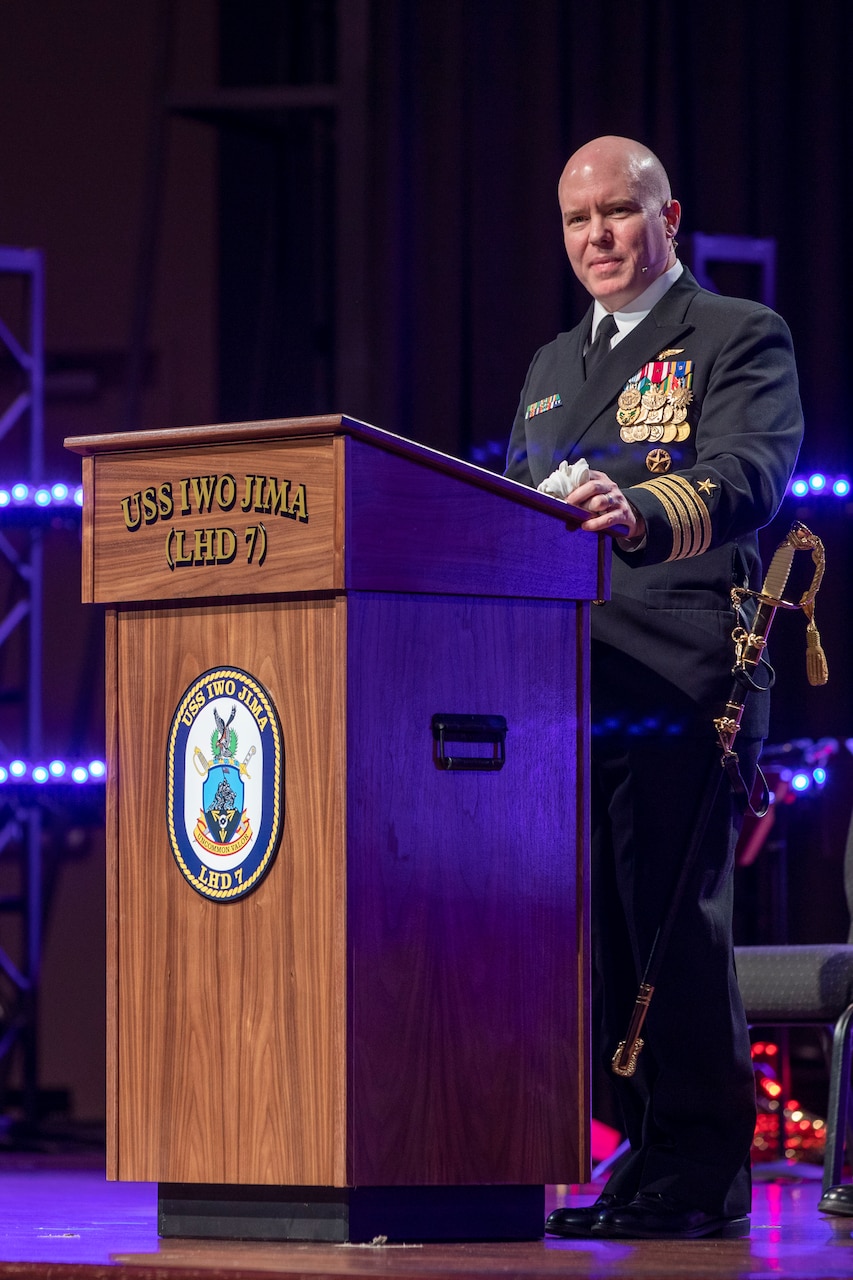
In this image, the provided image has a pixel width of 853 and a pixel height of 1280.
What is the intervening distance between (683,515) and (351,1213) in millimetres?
833

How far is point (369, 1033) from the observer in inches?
76.7

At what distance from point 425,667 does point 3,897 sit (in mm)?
2920

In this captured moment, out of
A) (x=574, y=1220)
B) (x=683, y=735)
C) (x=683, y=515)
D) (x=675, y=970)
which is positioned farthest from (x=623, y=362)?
(x=574, y=1220)

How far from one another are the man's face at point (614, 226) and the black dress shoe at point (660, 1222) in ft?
3.71

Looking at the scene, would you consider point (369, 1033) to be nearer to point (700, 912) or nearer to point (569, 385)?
point (700, 912)

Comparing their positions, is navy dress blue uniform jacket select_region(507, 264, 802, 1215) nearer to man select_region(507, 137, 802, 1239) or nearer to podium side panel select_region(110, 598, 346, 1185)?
man select_region(507, 137, 802, 1239)

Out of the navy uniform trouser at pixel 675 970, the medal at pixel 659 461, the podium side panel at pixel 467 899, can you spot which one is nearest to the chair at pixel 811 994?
the navy uniform trouser at pixel 675 970

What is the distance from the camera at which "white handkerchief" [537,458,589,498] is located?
2145 millimetres

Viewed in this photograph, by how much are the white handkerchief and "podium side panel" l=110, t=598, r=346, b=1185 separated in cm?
34

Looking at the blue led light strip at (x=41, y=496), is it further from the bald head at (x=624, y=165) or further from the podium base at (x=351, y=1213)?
the podium base at (x=351, y=1213)

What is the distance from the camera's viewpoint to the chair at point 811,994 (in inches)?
114

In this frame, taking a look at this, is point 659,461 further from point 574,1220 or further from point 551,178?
point 551,178

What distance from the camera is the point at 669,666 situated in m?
2.35

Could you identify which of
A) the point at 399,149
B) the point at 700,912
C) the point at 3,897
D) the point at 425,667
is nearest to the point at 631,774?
the point at 700,912
